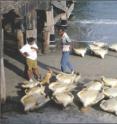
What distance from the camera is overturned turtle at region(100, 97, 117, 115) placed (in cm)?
1452

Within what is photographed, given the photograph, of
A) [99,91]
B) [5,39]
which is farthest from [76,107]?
[5,39]

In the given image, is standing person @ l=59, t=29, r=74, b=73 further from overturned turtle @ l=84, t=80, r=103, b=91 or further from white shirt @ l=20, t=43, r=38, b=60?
overturned turtle @ l=84, t=80, r=103, b=91

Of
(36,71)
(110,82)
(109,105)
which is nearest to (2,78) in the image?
(36,71)

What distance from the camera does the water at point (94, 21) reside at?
27594 millimetres

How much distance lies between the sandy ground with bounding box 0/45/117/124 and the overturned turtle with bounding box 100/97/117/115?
144mm

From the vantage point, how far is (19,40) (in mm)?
20297

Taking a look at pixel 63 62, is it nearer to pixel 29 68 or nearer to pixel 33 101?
pixel 29 68

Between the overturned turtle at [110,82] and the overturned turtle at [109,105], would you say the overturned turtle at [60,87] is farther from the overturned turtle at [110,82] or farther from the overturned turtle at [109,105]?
the overturned turtle at [109,105]

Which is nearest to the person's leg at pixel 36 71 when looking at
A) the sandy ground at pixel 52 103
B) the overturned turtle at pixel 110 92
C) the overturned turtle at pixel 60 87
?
the sandy ground at pixel 52 103

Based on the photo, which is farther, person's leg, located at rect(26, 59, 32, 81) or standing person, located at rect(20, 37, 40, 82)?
person's leg, located at rect(26, 59, 32, 81)

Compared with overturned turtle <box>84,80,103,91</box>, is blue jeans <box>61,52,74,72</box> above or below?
above

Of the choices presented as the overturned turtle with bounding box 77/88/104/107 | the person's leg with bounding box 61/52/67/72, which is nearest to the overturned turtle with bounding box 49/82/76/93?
the overturned turtle with bounding box 77/88/104/107

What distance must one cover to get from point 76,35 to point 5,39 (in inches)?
257

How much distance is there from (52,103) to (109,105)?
5.82ft
